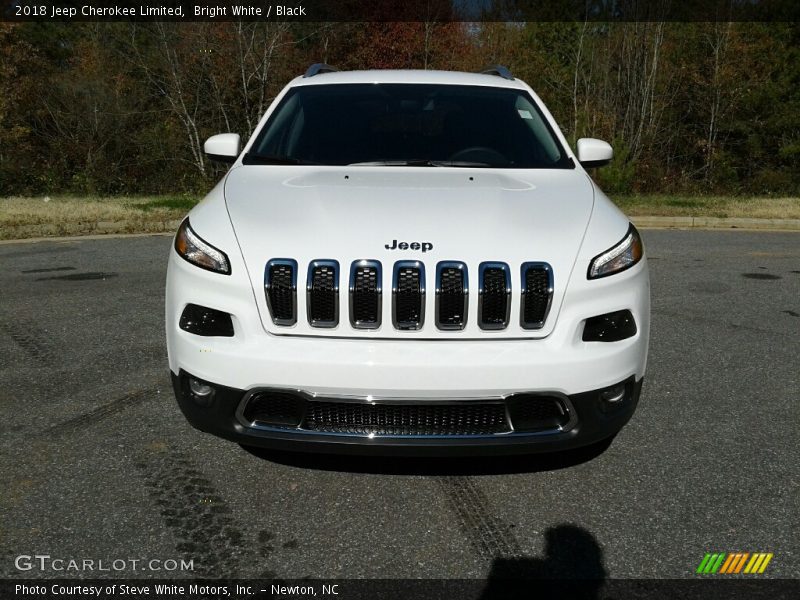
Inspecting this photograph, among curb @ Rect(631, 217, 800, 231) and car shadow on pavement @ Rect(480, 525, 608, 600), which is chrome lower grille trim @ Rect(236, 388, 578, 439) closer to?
car shadow on pavement @ Rect(480, 525, 608, 600)

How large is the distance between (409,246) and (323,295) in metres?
0.38

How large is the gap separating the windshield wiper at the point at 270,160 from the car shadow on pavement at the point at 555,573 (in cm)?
228

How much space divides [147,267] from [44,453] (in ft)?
15.2

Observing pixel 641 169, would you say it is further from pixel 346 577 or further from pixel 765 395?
pixel 346 577

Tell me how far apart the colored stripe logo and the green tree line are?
1375 centimetres

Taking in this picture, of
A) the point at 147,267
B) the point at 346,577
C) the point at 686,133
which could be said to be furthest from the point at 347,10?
the point at 346,577

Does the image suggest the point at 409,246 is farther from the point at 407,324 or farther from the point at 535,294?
the point at 535,294

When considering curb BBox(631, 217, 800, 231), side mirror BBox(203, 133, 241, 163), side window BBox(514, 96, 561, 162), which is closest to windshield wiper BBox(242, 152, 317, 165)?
side mirror BBox(203, 133, 241, 163)

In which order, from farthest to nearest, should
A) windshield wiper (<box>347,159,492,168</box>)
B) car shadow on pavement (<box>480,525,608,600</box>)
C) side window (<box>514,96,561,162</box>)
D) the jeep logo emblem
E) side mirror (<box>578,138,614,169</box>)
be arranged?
1. side mirror (<box>578,138,614,169</box>)
2. side window (<box>514,96,561,162</box>)
3. windshield wiper (<box>347,159,492,168</box>)
4. the jeep logo emblem
5. car shadow on pavement (<box>480,525,608,600</box>)

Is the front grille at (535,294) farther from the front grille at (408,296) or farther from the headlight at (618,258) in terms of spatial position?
the front grille at (408,296)

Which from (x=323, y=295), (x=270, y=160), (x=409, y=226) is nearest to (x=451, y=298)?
(x=409, y=226)

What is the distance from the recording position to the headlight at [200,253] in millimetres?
3023

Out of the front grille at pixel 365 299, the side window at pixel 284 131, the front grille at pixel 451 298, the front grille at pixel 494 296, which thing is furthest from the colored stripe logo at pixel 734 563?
the side window at pixel 284 131

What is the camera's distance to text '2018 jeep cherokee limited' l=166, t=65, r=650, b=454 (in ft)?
9.30
